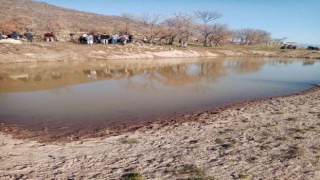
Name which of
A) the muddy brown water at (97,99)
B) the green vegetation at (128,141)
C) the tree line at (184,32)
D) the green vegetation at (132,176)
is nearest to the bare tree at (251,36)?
the tree line at (184,32)

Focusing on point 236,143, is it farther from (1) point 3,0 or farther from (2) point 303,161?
(1) point 3,0

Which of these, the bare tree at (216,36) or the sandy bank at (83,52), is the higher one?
the bare tree at (216,36)

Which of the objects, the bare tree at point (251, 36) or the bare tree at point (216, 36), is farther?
the bare tree at point (251, 36)

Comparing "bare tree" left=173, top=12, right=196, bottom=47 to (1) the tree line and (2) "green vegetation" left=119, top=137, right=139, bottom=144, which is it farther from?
(2) "green vegetation" left=119, top=137, right=139, bottom=144

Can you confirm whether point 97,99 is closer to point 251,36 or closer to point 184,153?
point 184,153

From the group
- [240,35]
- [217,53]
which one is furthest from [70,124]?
[240,35]

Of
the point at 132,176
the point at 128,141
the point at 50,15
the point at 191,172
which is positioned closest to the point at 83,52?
the point at 128,141

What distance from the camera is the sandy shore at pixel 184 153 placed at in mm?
7207

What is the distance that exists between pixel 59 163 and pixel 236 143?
15.1 ft

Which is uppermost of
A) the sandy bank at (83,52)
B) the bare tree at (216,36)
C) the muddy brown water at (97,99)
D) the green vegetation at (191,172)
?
the bare tree at (216,36)

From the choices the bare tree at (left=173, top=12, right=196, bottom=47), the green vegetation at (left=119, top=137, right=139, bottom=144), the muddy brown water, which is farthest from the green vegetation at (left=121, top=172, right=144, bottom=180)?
the bare tree at (left=173, top=12, right=196, bottom=47)

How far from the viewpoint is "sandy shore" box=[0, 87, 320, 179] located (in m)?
7.21

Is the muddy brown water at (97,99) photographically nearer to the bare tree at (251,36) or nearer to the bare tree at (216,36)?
the bare tree at (216,36)

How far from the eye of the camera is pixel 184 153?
27.8ft
